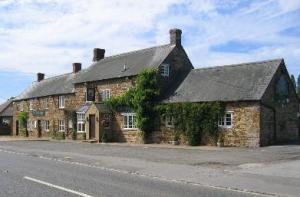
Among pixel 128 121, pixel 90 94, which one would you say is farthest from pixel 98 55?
pixel 128 121

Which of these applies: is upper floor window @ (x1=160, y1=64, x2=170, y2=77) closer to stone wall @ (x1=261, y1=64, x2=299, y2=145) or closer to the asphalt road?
stone wall @ (x1=261, y1=64, x2=299, y2=145)

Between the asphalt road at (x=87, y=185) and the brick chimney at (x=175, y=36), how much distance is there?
2652 cm

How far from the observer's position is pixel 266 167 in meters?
19.2

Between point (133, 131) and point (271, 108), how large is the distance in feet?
43.0

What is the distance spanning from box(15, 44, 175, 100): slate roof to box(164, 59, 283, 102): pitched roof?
4.23m

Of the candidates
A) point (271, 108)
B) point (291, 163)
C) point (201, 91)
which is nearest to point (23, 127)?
point (201, 91)

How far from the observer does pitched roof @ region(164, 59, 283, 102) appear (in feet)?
109

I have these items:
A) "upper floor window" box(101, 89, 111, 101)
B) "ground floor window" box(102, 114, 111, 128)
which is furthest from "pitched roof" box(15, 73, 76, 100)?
"ground floor window" box(102, 114, 111, 128)

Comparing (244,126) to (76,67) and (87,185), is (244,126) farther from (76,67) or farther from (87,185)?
(76,67)

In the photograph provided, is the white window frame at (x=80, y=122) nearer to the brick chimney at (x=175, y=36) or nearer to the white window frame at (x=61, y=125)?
the white window frame at (x=61, y=125)

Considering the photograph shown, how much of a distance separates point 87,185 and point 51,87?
47175 millimetres

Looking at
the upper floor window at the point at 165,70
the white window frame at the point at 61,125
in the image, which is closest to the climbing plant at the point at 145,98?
the upper floor window at the point at 165,70

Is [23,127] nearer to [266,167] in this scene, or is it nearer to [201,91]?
[201,91]

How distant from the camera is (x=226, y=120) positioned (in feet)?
111
